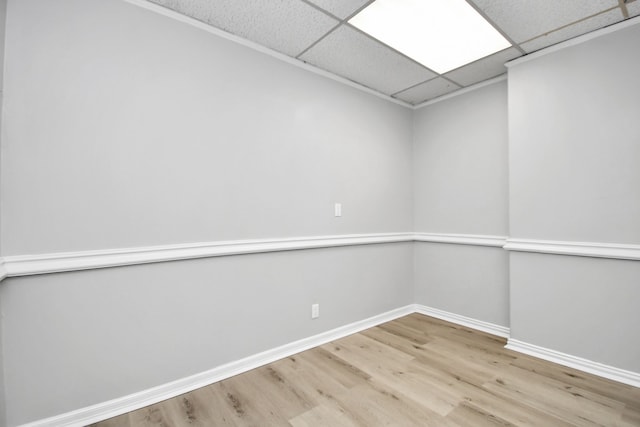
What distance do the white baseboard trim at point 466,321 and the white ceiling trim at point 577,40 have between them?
94.2 inches

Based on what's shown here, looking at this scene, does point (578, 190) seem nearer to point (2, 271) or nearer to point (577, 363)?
point (577, 363)

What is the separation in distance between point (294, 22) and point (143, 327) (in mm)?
2191

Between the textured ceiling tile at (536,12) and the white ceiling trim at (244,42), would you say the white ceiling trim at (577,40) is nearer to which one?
the textured ceiling tile at (536,12)

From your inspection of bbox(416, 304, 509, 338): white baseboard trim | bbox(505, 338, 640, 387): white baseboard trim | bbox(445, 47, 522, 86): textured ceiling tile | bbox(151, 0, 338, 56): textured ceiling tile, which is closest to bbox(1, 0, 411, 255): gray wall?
bbox(151, 0, 338, 56): textured ceiling tile

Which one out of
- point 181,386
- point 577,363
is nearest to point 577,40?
point 577,363

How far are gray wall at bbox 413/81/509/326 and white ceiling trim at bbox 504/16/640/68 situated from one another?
287 mm

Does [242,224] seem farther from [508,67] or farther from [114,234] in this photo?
[508,67]

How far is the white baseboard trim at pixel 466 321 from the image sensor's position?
8.72 feet

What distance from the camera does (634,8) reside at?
5.90 feet

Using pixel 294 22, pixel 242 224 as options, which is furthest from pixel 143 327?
pixel 294 22

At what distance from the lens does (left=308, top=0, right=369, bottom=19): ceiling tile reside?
1.72 m

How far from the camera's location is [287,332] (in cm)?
229

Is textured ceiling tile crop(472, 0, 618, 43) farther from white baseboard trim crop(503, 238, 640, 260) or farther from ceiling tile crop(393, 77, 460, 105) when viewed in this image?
white baseboard trim crop(503, 238, 640, 260)

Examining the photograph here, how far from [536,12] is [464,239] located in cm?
193
